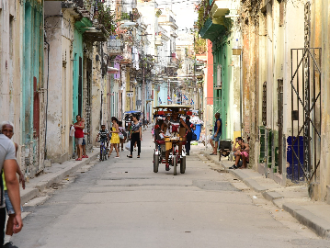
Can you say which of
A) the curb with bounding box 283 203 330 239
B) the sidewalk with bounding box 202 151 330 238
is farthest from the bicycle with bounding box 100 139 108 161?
the curb with bounding box 283 203 330 239

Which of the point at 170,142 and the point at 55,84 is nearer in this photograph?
the point at 170,142

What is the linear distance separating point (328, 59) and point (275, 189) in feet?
11.4

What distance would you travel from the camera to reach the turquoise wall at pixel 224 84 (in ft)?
85.2

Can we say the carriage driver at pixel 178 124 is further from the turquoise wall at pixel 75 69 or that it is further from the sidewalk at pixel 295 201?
the turquoise wall at pixel 75 69

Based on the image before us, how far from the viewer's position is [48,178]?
15.9 meters

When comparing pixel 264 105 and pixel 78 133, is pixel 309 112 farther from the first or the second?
pixel 78 133

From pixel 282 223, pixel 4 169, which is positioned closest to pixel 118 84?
pixel 282 223

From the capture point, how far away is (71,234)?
8516 mm

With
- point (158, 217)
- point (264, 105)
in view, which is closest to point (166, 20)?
point (264, 105)

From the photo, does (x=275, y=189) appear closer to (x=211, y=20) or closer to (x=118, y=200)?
(x=118, y=200)

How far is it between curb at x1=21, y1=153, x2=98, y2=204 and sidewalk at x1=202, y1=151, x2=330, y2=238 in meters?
4.47

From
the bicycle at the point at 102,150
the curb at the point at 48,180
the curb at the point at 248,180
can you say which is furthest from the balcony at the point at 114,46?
the curb at the point at 248,180

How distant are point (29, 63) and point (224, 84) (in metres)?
12.6

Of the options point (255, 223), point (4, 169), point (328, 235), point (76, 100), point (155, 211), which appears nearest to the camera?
point (4, 169)
